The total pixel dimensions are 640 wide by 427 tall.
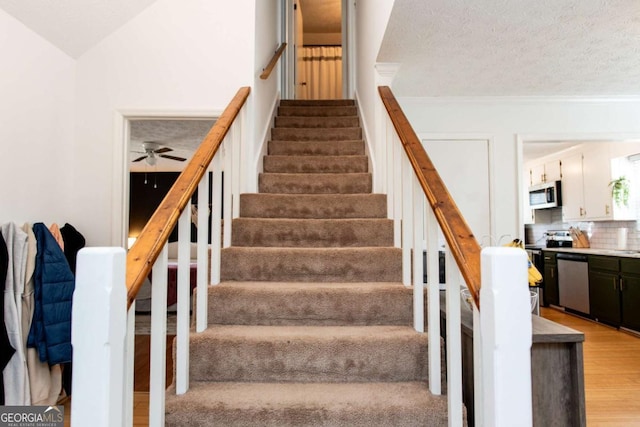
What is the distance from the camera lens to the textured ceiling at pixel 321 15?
678 cm

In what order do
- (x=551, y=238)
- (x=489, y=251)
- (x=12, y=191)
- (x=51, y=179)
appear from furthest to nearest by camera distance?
(x=551, y=238), (x=51, y=179), (x=12, y=191), (x=489, y=251)

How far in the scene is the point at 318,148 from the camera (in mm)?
3570

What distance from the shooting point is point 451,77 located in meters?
3.05

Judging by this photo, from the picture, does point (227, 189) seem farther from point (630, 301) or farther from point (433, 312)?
point (630, 301)

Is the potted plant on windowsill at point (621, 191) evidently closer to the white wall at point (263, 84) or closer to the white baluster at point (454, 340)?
the white wall at point (263, 84)

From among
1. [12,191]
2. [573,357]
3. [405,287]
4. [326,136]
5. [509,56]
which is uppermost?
[509,56]

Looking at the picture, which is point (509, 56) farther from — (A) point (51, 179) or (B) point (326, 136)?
(A) point (51, 179)

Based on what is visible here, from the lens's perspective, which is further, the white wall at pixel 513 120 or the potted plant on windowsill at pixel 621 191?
the potted plant on windowsill at pixel 621 191

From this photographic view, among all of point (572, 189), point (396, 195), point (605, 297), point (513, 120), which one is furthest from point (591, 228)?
point (396, 195)

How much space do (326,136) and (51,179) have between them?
7.62 feet

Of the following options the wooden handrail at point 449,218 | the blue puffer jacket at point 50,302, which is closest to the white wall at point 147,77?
the blue puffer jacket at point 50,302

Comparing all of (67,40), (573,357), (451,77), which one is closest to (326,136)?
(451,77)

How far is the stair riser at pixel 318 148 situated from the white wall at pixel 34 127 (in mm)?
1587

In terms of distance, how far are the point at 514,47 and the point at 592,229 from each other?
164 inches
